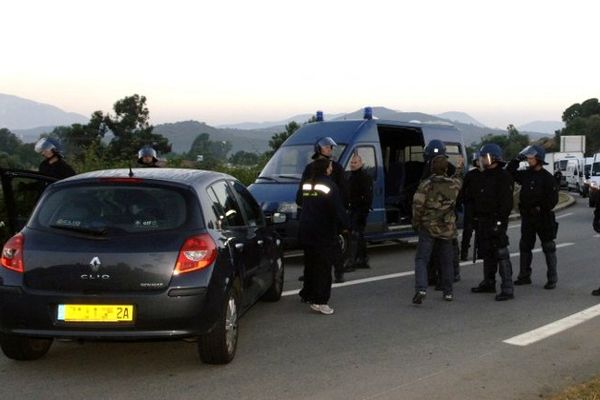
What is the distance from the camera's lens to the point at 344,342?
5.93 m

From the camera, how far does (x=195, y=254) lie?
4867mm

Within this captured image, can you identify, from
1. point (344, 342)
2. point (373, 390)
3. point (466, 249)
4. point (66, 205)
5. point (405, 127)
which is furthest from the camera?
point (405, 127)

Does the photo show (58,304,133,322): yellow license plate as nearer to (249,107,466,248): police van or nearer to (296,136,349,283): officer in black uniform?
(296,136,349,283): officer in black uniform

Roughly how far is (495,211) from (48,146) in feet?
17.8

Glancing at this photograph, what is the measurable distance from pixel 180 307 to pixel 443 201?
3768 mm

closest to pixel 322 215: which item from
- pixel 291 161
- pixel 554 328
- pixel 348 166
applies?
pixel 554 328

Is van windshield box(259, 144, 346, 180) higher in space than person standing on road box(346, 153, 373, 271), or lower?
higher

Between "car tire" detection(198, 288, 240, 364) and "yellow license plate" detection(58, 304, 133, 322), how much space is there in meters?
0.64

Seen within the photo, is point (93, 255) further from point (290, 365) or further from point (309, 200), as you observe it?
point (309, 200)

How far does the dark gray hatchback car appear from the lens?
4.67m

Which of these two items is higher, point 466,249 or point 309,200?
point 309,200

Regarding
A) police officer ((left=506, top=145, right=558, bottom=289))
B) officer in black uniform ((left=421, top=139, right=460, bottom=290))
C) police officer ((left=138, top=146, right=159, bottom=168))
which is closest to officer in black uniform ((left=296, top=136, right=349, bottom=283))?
officer in black uniform ((left=421, top=139, right=460, bottom=290))

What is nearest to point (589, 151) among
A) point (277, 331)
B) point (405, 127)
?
point (405, 127)

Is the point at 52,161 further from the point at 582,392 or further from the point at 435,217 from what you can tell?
the point at 582,392
